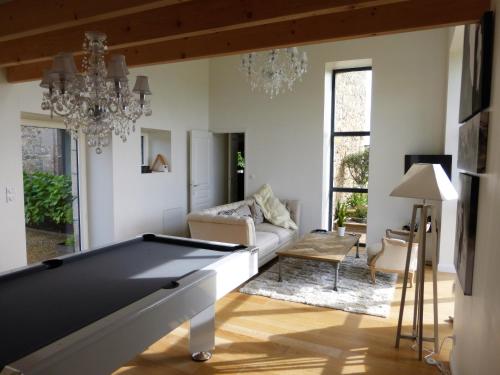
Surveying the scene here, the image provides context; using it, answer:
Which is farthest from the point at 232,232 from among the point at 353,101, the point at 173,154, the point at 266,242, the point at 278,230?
the point at 353,101

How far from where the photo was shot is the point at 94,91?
296 cm

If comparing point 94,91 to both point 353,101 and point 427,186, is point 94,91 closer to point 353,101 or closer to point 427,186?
point 427,186

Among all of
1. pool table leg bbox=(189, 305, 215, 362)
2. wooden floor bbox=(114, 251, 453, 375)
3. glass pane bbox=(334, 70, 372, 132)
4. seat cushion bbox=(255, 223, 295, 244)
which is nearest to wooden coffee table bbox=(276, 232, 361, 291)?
seat cushion bbox=(255, 223, 295, 244)

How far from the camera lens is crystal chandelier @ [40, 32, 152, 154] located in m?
2.67

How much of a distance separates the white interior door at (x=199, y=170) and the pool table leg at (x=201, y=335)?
4245 mm

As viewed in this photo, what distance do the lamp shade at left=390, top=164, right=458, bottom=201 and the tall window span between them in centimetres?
388

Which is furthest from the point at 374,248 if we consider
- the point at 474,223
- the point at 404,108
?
the point at 474,223

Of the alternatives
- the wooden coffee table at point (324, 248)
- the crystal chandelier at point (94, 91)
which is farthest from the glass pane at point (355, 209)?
the crystal chandelier at point (94, 91)

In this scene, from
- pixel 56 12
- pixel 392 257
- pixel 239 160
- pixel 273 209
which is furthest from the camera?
pixel 239 160

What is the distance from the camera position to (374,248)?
15.9 ft

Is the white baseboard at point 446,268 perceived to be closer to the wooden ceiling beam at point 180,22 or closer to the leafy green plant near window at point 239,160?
the wooden ceiling beam at point 180,22

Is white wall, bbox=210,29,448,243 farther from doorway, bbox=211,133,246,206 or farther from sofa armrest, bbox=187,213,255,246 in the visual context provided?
sofa armrest, bbox=187,213,255,246

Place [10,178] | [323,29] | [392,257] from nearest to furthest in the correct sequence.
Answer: [323,29], [10,178], [392,257]

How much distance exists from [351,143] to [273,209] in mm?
1871
